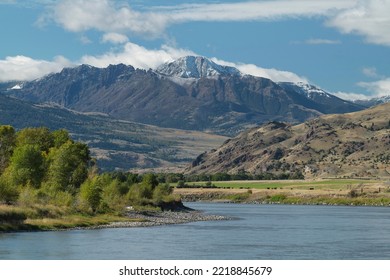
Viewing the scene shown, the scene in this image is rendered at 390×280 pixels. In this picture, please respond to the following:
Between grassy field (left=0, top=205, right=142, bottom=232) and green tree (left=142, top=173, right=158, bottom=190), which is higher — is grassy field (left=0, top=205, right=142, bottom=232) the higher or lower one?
the lower one

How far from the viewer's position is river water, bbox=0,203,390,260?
7756cm

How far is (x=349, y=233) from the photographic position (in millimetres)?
114812

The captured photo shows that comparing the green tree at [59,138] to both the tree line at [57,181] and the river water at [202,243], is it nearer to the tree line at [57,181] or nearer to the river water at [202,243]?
the tree line at [57,181]

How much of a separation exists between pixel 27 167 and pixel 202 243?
164 ft

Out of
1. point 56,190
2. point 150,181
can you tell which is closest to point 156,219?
point 56,190

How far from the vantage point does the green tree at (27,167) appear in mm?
129750

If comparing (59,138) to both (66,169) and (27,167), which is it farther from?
A: (27,167)

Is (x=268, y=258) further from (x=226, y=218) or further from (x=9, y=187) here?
(x=226, y=218)

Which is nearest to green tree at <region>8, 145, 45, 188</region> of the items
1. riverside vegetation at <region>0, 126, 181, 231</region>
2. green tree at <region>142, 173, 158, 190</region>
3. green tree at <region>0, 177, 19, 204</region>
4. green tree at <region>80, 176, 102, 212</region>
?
riverside vegetation at <region>0, 126, 181, 231</region>

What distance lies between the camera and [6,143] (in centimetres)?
16188

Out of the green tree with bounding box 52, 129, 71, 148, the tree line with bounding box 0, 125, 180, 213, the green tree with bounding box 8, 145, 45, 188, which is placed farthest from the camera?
the green tree with bounding box 52, 129, 71, 148

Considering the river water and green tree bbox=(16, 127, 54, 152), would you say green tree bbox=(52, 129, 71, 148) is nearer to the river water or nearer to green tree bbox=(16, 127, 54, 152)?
green tree bbox=(16, 127, 54, 152)

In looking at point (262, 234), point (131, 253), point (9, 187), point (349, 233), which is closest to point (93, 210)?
point (9, 187)

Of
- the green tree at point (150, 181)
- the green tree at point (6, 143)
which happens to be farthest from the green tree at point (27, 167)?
the green tree at point (150, 181)
